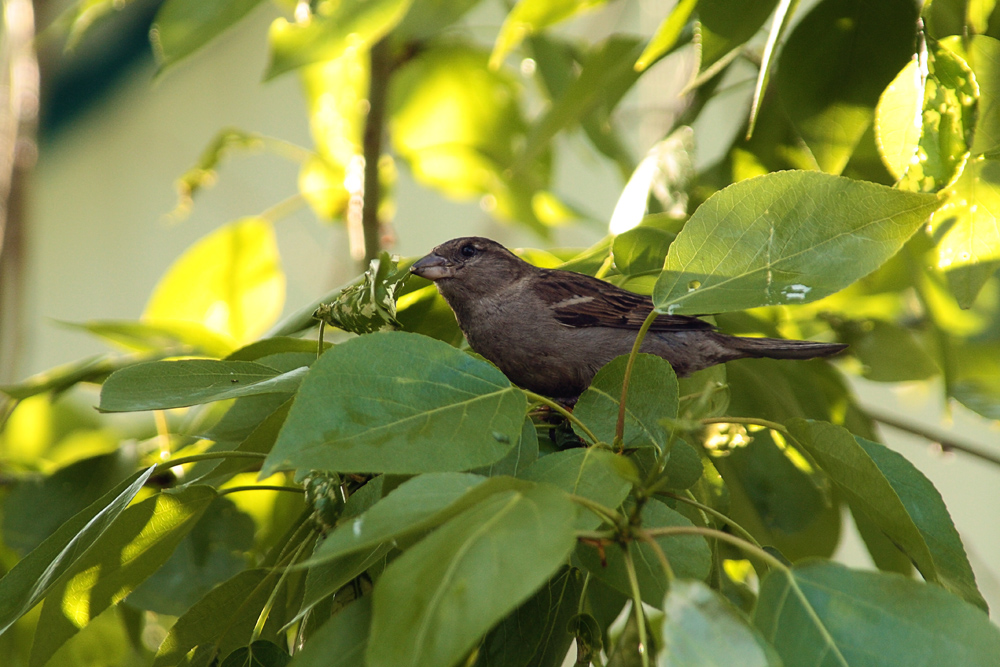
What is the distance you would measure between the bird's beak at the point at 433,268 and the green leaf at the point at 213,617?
566 mm

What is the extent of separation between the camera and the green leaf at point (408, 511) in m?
0.70

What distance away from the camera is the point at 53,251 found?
636 centimetres

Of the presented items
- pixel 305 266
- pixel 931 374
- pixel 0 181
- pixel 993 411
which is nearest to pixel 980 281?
pixel 993 411

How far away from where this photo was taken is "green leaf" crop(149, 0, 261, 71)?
1475 mm

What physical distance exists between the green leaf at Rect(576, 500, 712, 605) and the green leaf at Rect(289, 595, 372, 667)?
26 cm

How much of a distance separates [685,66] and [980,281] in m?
1.63

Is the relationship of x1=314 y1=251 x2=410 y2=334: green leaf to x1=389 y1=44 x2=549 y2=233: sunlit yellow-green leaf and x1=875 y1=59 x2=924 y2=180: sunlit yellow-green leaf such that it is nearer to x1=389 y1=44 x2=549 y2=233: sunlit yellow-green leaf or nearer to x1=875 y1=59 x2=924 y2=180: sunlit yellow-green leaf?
x1=875 y1=59 x2=924 y2=180: sunlit yellow-green leaf

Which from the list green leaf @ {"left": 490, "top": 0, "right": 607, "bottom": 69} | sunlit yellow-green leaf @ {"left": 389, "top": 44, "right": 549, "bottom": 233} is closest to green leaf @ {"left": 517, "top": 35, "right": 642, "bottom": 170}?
green leaf @ {"left": 490, "top": 0, "right": 607, "bottom": 69}

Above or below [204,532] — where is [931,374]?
below

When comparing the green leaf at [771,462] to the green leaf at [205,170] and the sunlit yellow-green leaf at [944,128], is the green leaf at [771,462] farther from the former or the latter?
the green leaf at [205,170]

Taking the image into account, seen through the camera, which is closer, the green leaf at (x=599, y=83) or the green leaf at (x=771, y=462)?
the green leaf at (x=771, y=462)

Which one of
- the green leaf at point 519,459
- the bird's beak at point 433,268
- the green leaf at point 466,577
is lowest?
the green leaf at point 519,459

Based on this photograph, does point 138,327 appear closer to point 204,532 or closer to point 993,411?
point 204,532

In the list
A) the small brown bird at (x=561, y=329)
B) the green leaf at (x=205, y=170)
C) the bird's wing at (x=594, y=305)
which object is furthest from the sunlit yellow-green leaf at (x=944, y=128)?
the green leaf at (x=205, y=170)
